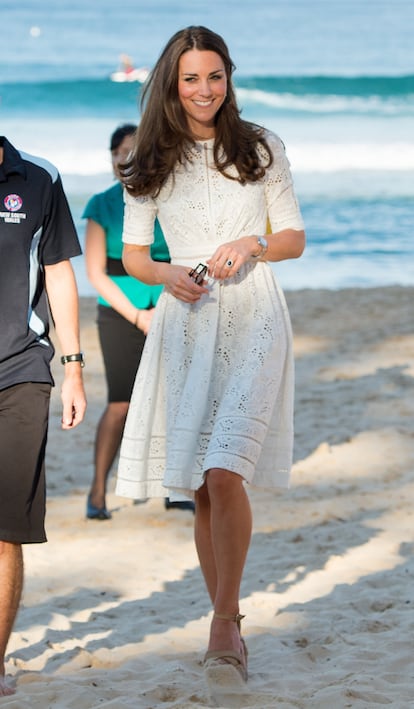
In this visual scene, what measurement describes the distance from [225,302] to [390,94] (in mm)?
33640

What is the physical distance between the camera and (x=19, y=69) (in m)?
38.8

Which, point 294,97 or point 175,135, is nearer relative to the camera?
point 175,135

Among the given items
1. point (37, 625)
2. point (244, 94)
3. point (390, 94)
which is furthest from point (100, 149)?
point (37, 625)

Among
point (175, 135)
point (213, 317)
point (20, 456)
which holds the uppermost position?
point (175, 135)

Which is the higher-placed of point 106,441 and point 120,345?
point 120,345

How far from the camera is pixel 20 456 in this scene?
384cm

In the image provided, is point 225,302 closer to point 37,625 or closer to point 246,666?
point 246,666

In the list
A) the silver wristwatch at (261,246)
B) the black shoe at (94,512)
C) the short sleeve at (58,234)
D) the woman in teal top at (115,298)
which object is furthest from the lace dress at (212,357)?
the black shoe at (94,512)

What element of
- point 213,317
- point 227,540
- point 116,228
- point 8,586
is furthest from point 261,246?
point 116,228

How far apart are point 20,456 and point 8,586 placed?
16.9 inches

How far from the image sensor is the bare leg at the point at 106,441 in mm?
6559

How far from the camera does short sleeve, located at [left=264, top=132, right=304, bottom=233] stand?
422 centimetres

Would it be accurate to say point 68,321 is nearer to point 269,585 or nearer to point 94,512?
point 269,585

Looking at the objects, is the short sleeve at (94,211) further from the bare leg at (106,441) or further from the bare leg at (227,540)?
the bare leg at (227,540)
